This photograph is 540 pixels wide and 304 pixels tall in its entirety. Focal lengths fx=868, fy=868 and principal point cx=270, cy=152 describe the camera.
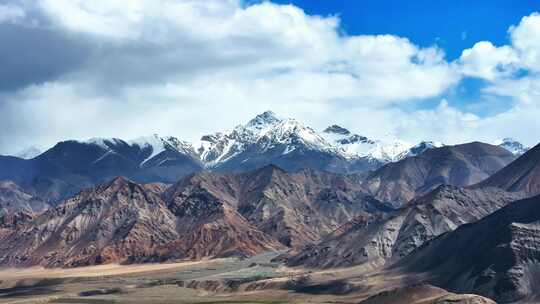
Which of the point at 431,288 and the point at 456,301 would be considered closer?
the point at 456,301

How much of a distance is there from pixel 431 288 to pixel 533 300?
2380cm

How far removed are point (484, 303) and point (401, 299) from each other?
2262 centimetres

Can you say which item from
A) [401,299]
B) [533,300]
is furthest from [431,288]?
[533,300]

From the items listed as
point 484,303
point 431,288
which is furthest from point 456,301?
point 431,288

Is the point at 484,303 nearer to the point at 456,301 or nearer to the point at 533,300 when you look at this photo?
the point at 456,301

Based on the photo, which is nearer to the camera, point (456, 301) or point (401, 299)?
point (456, 301)

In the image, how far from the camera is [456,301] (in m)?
181

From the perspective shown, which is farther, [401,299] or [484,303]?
[401,299]

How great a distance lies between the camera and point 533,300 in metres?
200

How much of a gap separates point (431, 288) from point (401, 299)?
7.44 metres

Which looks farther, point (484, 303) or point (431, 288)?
point (431, 288)

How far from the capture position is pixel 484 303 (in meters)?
182

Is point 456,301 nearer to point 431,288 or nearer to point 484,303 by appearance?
point 484,303

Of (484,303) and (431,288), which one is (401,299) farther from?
(484,303)
